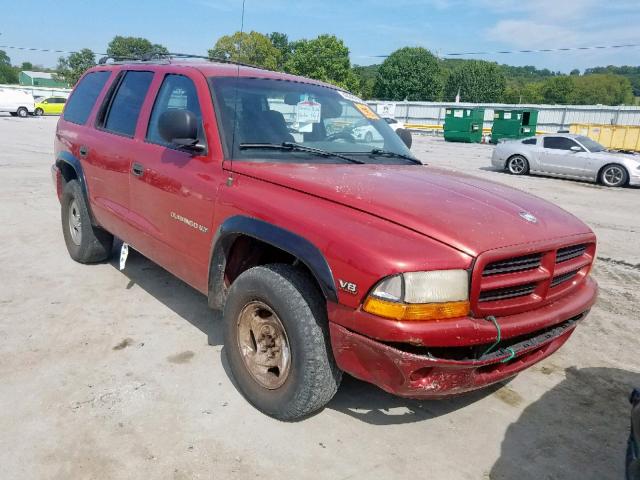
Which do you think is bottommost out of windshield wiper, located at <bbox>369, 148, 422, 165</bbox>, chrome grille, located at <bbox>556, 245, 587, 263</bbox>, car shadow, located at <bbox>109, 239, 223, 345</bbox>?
car shadow, located at <bbox>109, 239, 223, 345</bbox>

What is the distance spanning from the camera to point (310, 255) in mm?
2436

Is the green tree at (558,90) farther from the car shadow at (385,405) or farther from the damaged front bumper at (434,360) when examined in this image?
the damaged front bumper at (434,360)

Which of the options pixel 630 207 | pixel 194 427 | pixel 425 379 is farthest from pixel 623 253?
pixel 194 427

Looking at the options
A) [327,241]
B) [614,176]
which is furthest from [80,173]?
[614,176]

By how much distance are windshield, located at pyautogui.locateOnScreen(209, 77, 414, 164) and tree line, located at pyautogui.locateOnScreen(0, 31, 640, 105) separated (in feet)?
192

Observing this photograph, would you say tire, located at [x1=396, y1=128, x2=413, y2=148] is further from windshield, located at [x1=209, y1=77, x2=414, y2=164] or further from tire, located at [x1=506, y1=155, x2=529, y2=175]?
tire, located at [x1=506, y1=155, x2=529, y2=175]

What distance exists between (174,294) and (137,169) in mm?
1236

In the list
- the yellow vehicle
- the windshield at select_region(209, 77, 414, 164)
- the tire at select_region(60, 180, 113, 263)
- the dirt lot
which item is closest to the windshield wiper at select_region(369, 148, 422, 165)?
the windshield at select_region(209, 77, 414, 164)

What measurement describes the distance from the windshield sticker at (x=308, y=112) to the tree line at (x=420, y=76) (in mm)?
58672

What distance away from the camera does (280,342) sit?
2.78 metres

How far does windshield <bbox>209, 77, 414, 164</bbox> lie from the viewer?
3248 millimetres

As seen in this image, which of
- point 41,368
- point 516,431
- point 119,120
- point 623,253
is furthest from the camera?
point 623,253

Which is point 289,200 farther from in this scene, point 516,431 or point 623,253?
point 623,253

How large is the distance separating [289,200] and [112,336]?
6.28 feet
